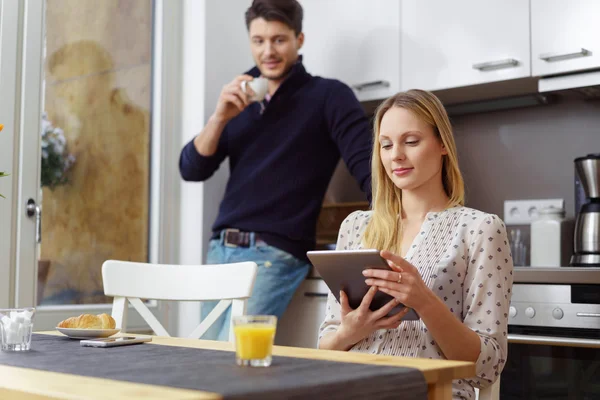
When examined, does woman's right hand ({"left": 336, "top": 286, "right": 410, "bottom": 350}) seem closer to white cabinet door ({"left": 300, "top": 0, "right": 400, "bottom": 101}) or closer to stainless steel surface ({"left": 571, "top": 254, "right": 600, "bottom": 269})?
stainless steel surface ({"left": 571, "top": 254, "right": 600, "bottom": 269})

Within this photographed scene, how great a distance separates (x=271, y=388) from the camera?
2.68 ft

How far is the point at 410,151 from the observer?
5.09 ft

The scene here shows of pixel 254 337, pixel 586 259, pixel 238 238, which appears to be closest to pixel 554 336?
pixel 586 259

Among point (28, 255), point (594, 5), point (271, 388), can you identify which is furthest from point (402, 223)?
point (28, 255)

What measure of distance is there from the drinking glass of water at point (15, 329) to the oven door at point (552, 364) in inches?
56.3

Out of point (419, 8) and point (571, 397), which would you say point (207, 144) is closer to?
point (419, 8)

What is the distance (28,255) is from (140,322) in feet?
1.63

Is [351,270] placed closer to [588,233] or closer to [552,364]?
[552,364]

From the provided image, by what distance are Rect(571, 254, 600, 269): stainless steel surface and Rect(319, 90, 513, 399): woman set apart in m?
0.89

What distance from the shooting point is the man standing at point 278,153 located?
2.51 m

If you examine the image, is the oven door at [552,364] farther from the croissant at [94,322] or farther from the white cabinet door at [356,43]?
the croissant at [94,322]

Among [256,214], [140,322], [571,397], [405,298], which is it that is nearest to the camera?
[405,298]

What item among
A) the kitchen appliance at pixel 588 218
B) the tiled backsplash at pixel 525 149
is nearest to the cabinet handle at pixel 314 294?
the tiled backsplash at pixel 525 149

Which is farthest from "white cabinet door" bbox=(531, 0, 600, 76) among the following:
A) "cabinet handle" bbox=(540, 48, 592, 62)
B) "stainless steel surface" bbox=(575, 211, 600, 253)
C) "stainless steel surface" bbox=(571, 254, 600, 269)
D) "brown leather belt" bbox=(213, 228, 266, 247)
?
"brown leather belt" bbox=(213, 228, 266, 247)
